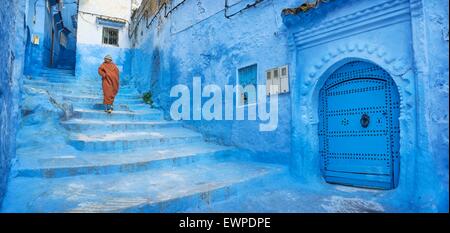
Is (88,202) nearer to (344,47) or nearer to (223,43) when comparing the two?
(344,47)

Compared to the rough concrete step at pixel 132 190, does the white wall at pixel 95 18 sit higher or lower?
higher

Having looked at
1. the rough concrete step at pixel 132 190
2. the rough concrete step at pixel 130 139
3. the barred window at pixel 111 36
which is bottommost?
the rough concrete step at pixel 132 190

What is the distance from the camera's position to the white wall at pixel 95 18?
42.1 ft

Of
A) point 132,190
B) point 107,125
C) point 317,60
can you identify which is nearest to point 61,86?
point 107,125

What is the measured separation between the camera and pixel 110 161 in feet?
13.5

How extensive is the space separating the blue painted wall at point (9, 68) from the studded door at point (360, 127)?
4449 millimetres

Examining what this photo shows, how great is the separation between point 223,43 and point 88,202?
475 cm

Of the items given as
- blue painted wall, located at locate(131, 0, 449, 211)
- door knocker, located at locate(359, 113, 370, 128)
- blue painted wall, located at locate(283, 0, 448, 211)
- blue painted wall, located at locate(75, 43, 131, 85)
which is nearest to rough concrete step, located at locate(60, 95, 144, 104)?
blue painted wall, located at locate(131, 0, 449, 211)

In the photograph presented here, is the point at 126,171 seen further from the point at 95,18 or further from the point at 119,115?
the point at 95,18

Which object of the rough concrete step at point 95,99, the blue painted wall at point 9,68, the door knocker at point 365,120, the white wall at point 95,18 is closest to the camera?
the blue painted wall at point 9,68

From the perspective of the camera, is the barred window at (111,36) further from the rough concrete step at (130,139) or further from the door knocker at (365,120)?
the door knocker at (365,120)

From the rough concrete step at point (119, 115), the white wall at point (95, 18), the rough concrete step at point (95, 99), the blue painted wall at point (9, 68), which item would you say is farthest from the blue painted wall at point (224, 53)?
the white wall at point (95, 18)

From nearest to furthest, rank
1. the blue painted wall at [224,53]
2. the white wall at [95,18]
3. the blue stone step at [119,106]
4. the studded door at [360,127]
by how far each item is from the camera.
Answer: the studded door at [360,127] < the blue painted wall at [224,53] < the blue stone step at [119,106] < the white wall at [95,18]
